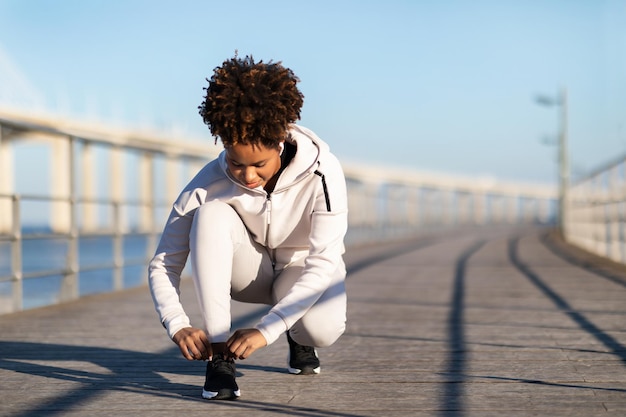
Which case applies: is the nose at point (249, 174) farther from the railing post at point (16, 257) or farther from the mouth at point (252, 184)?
the railing post at point (16, 257)

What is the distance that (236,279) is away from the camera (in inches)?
110

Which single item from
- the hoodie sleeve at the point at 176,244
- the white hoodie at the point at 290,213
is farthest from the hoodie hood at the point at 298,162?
the hoodie sleeve at the point at 176,244

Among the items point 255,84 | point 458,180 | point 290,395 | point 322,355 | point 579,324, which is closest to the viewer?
point 255,84

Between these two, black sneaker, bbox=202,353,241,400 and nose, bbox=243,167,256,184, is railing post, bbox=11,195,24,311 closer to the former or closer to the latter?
A: black sneaker, bbox=202,353,241,400

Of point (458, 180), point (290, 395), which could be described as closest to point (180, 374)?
point (290, 395)

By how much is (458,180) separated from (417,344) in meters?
61.2

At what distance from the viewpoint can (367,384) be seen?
2730 mm

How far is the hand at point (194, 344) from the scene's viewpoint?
234 centimetres

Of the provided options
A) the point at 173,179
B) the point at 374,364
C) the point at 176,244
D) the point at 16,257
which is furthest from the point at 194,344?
the point at 173,179

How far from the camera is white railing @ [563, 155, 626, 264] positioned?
873 centimetres

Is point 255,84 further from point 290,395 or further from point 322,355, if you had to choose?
point 322,355

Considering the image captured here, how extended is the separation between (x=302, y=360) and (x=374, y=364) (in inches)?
13.3

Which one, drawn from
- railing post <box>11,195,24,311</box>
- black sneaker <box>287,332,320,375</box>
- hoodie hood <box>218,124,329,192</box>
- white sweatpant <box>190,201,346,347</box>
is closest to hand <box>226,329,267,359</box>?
white sweatpant <box>190,201,346,347</box>

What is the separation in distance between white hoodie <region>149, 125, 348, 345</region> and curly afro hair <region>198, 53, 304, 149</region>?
19 centimetres
